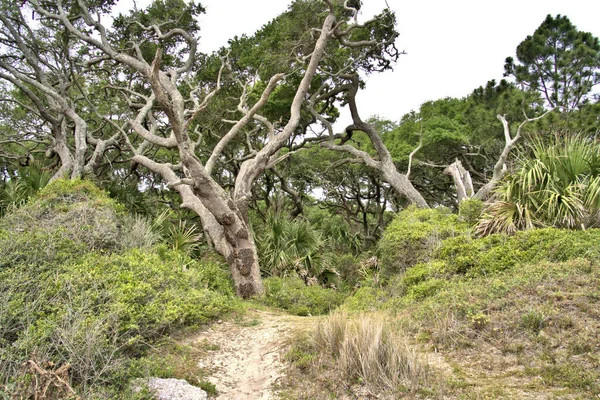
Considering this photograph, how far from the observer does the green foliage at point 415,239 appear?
7.68 meters

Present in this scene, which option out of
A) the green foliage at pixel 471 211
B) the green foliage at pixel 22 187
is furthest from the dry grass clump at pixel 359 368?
the green foliage at pixel 22 187

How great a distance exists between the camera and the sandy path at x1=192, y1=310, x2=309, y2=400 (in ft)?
13.3

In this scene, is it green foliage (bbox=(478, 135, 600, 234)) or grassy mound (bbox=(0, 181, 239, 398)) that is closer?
grassy mound (bbox=(0, 181, 239, 398))

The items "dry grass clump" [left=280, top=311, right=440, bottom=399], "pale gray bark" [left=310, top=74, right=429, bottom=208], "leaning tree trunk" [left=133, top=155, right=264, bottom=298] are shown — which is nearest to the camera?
"dry grass clump" [left=280, top=311, right=440, bottom=399]

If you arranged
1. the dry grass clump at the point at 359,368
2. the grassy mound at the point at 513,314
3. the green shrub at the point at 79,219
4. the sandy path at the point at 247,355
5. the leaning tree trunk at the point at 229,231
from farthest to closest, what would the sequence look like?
the leaning tree trunk at the point at 229,231, the green shrub at the point at 79,219, the sandy path at the point at 247,355, the dry grass clump at the point at 359,368, the grassy mound at the point at 513,314

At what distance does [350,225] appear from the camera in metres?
21.6

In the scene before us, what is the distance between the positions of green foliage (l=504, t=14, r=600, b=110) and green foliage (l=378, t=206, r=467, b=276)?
9.18 m

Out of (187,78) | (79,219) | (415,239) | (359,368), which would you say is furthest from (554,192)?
(187,78)

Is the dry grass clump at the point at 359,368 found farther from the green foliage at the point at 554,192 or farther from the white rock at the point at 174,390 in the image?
the green foliage at the point at 554,192

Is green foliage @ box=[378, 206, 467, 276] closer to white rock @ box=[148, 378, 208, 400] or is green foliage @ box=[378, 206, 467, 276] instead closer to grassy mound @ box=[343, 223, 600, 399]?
grassy mound @ box=[343, 223, 600, 399]

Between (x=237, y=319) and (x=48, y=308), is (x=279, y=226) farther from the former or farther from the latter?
(x=48, y=308)

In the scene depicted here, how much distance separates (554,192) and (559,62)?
10363mm

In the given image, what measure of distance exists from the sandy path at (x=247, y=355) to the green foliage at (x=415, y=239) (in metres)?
2.73

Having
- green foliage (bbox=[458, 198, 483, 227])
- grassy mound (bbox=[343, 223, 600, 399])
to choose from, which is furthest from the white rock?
green foliage (bbox=[458, 198, 483, 227])
